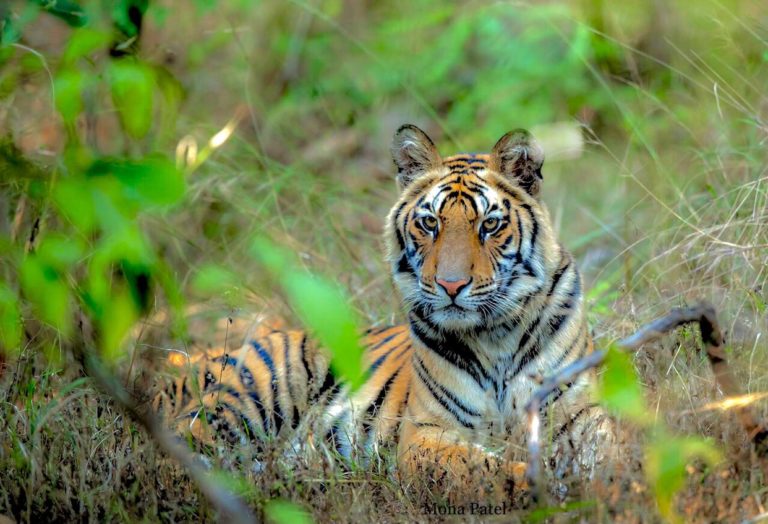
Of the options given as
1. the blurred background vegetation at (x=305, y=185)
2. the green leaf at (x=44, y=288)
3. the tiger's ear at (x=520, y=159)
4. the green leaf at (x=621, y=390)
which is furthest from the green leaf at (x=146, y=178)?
the tiger's ear at (x=520, y=159)

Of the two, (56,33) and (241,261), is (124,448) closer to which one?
(241,261)

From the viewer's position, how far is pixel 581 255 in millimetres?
6070

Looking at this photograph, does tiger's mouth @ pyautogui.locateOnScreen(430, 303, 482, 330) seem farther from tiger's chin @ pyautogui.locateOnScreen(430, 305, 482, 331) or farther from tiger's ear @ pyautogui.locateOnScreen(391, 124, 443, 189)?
tiger's ear @ pyautogui.locateOnScreen(391, 124, 443, 189)

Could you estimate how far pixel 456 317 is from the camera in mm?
3572

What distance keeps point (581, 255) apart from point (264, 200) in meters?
1.92

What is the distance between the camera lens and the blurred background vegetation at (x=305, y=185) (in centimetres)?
194

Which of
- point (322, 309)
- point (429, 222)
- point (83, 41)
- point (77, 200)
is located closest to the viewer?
point (322, 309)

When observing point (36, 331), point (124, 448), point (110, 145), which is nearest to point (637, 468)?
point (124, 448)

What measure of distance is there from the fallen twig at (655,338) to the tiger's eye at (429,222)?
4.09 ft

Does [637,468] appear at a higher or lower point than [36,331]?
higher

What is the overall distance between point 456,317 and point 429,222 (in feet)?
1.25

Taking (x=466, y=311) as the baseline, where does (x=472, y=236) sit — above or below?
above

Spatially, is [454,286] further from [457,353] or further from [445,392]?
[445,392]

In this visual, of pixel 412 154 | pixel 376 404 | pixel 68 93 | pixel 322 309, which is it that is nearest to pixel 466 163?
pixel 412 154
